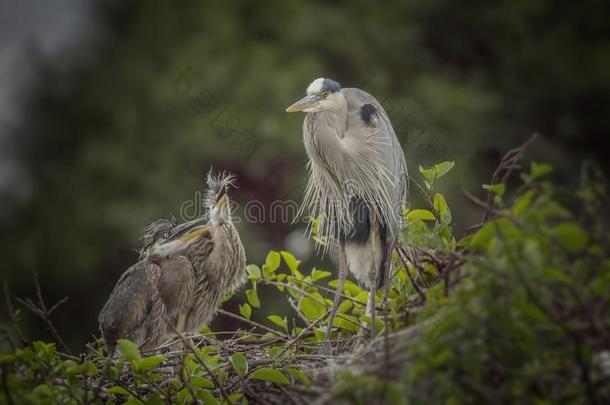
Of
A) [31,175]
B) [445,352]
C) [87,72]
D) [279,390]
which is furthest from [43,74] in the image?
[445,352]

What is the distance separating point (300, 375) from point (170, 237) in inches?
60.9

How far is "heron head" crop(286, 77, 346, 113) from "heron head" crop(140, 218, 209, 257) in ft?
2.59

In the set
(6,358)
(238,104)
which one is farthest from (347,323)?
(238,104)

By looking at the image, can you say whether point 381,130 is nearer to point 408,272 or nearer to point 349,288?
point 349,288

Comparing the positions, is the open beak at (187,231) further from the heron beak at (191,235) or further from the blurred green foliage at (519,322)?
the blurred green foliage at (519,322)

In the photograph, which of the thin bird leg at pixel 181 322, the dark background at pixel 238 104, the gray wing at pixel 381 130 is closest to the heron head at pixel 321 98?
the gray wing at pixel 381 130

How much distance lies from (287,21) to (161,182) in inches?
152

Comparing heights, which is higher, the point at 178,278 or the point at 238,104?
the point at 238,104

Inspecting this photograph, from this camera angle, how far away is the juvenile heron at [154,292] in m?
3.83

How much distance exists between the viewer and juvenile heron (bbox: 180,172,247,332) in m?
4.12

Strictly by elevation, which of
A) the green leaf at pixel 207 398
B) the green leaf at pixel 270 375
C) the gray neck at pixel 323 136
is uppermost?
the gray neck at pixel 323 136

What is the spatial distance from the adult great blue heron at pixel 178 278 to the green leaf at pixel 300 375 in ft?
3.68

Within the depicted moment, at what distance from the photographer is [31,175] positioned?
41.1ft

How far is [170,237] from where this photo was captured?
13.4ft
